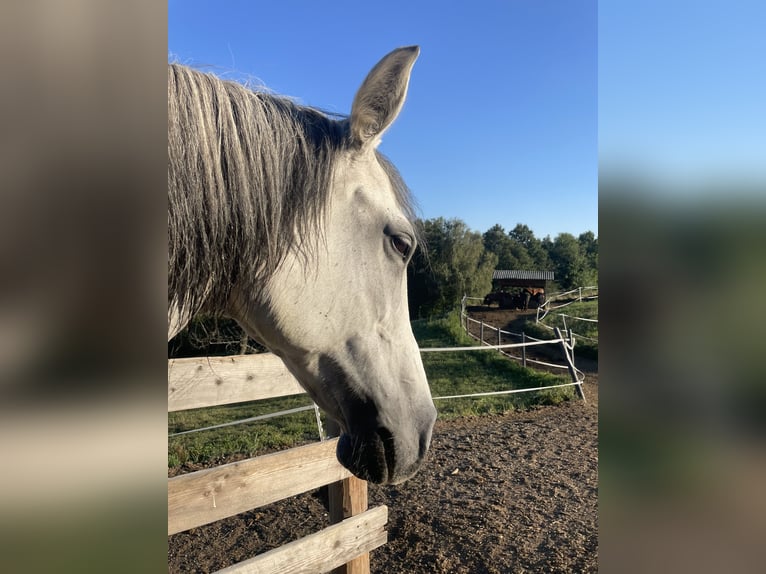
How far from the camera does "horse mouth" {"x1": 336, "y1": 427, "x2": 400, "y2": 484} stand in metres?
0.99

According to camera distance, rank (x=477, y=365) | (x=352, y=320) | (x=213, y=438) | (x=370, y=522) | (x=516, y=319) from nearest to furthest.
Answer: (x=352, y=320)
(x=370, y=522)
(x=213, y=438)
(x=477, y=365)
(x=516, y=319)

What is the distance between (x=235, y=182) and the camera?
834mm

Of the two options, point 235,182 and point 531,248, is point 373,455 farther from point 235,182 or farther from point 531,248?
point 531,248

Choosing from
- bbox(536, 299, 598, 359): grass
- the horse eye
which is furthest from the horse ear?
bbox(536, 299, 598, 359): grass

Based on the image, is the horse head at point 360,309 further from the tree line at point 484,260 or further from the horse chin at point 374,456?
the tree line at point 484,260

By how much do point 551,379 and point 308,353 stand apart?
7.45 m

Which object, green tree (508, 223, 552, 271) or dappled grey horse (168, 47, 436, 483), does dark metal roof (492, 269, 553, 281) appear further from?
dappled grey horse (168, 47, 436, 483)
